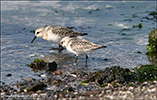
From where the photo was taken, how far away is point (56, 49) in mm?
12227

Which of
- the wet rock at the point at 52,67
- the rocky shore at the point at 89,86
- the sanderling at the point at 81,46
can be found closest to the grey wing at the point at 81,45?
the sanderling at the point at 81,46

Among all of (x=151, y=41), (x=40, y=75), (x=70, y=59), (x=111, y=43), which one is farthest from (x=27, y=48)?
(x=151, y=41)

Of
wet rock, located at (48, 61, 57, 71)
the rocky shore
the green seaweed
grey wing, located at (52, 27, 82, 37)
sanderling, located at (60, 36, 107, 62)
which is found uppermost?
grey wing, located at (52, 27, 82, 37)

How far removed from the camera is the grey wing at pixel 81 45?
9.92m

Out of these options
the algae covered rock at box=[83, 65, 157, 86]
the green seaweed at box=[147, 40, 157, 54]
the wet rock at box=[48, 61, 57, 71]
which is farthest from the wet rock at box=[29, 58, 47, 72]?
the green seaweed at box=[147, 40, 157, 54]

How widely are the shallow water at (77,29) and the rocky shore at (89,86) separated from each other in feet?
2.96

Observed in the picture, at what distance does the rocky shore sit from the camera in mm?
6609

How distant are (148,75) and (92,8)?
46.6 feet

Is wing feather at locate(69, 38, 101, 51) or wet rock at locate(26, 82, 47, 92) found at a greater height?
wing feather at locate(69, 38, 101, 51)

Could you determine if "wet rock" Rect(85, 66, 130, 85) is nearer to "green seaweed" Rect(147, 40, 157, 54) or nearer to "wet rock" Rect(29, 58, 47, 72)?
"wet rock" Rect(29, 58, 47, 72)

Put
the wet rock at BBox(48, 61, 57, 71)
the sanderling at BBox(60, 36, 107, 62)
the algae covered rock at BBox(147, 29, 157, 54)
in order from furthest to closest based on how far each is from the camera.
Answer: the algae covered rock at BBox(147, 29, 157, 54) → the sanderling at BBox(60, 36, 107, 62) → the wet rock at BBox(48, 61, 57, 71)

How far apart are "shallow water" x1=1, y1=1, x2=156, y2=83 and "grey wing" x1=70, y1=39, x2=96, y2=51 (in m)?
0.73

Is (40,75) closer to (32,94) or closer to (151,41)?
(32,94)

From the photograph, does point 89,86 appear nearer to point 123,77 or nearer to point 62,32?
point 123,77
